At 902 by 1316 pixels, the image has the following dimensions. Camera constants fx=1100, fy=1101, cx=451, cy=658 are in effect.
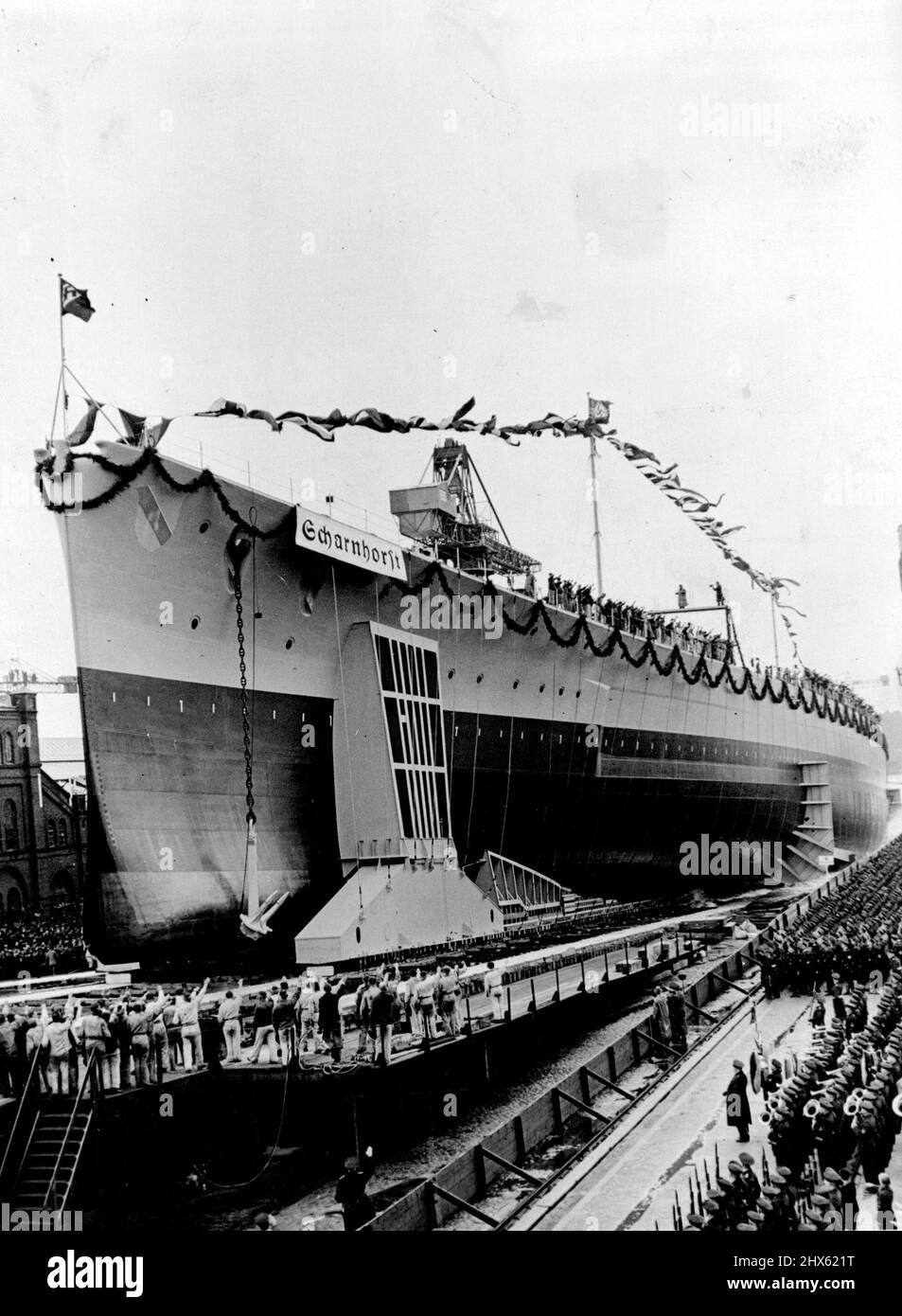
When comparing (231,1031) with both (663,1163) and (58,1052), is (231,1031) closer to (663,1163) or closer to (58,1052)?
(58,1052)

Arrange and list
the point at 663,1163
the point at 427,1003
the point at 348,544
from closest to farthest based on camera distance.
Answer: the point at 663,1163
the point at 427,1003
the point at 348,544

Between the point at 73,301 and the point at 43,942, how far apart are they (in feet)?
40.4

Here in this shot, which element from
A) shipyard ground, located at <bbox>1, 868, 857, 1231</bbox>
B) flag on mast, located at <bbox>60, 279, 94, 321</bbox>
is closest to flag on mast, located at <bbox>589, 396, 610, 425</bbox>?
flag on mast, located at <bbox>60, 279, 94, 321</bbox>

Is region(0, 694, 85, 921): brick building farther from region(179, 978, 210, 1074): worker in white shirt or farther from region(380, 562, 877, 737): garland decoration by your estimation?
region(179, 978, 210, 1074): worker in white shirt

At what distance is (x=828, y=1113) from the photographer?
8047 mm

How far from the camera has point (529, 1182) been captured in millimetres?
8594

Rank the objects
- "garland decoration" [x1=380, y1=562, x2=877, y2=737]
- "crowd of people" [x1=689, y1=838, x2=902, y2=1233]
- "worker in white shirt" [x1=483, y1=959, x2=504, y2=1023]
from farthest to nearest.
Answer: "garland decoration" [x1=380, y1=562, x2=877, y2=737] → "worker in white shirt" [x1=483, y1=959, x2=504, y2=1023] → "crowd of people" [x1=689, y1=838, x2=902, y2=1233]

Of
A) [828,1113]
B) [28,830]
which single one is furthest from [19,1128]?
[28,830]

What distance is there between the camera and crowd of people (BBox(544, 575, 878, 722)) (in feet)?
77.3

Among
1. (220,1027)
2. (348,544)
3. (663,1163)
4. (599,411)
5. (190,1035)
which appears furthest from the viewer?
(599,411)

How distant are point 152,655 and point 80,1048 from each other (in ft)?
20.2

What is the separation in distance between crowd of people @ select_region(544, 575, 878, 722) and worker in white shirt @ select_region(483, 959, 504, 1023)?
10.5 m

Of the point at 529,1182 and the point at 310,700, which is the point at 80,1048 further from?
the point at 310,700
